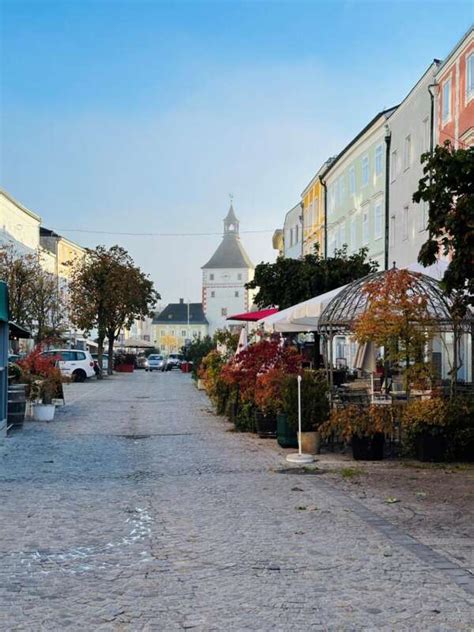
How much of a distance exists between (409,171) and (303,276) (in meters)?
7.12


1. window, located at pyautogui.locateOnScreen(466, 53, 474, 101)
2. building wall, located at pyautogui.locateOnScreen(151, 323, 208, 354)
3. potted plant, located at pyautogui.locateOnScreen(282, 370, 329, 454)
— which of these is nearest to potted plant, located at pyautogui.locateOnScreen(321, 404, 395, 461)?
potted plant, located at pyautogui.locateOnScreen(282, 370, 329, 454)

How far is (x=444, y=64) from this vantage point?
2461 cm

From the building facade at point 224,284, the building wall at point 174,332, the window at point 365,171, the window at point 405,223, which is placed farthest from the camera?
the building wall at point 174,332

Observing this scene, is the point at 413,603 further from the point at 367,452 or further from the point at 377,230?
the point at 377,230

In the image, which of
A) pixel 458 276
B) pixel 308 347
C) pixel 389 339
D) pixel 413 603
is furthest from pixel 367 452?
pixel 308 347

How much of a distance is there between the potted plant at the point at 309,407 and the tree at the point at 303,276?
1304 cm

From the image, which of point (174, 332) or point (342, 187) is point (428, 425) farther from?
point (174, 332)

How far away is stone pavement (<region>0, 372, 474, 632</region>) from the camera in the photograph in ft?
16.0

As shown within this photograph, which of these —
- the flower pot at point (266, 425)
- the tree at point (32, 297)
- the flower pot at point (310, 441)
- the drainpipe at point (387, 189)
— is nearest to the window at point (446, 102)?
the drainpipe at point (387, 189)

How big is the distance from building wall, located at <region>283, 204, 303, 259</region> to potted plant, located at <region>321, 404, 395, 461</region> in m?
41.8

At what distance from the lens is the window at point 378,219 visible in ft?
109

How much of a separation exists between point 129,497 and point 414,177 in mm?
22230

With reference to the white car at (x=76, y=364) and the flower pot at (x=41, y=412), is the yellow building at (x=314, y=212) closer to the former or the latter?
the white car at (x=76, y=364)

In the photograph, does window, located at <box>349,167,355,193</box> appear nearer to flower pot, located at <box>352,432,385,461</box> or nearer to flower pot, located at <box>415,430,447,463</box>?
flower pot, located at <box>352,432,385,461</box>
